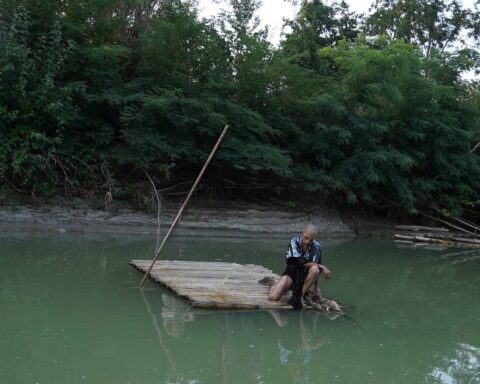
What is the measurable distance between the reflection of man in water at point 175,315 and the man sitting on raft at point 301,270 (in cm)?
98

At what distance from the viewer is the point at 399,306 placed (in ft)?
22.5

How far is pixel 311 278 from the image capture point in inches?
231

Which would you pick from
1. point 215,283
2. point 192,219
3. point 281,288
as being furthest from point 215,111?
point 281,288

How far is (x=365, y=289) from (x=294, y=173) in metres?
7.16

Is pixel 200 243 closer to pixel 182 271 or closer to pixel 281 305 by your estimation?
pixel 182 271

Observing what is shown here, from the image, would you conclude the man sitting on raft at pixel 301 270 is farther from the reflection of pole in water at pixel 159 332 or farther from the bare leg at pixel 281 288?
the reflection of pole in water at pixel 159 332

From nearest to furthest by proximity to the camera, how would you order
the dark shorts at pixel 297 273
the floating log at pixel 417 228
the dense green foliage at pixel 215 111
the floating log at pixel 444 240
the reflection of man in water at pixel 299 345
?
the reflection of man in water at pixel 299 345 → the dark shorts at pixel 297 273 → the dense green foliage at pixel 215 111 → the floating log at pixel 444 240 → the floating log at pixel 417 228

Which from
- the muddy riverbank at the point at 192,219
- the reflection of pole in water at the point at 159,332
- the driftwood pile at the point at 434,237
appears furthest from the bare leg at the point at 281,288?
the driftwood pile at the point at 434,237

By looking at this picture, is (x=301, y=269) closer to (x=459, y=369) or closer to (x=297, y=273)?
(x=297, y=273)

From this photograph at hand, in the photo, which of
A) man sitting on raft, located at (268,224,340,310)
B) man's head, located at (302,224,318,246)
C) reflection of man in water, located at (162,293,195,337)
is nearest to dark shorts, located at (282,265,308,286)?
man sitting on raft, located at (268,224,340,310)

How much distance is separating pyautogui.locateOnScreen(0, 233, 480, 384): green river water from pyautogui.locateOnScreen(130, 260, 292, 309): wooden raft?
13 centimetres

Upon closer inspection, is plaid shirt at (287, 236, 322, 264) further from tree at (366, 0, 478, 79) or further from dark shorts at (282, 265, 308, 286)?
tree at (366, 0, 478, 79)

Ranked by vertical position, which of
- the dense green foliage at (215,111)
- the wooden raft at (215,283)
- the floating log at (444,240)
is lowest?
the wooden raft at (215,283)

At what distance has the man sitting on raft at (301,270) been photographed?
5879 mm
